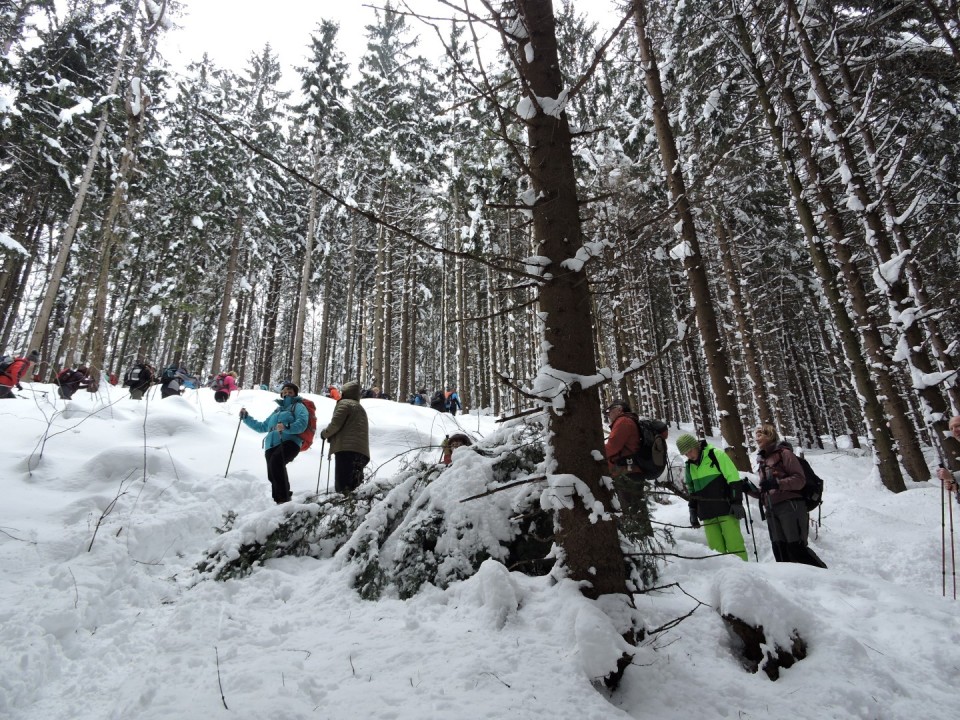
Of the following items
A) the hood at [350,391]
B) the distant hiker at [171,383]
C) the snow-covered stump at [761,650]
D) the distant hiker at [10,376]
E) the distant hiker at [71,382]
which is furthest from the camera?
the distant hiker at [171,383]

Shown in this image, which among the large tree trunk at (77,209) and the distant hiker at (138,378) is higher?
the large tree trunk at (77,209)

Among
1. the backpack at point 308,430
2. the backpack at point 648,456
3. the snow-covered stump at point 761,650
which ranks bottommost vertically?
→ the snow-covered stump at point 761,650

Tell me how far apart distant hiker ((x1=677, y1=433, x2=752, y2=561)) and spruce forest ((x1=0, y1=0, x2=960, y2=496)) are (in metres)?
1.70

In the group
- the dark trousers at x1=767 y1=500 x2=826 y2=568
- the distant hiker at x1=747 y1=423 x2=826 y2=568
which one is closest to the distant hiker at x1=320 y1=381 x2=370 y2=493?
the distant hiker at x1=747 y1=423 x2=826 y2=568

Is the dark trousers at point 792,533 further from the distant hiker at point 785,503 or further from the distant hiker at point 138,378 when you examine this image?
the distant hiker at point 138,378

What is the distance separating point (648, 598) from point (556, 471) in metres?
1.19

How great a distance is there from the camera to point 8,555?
3.17 meters

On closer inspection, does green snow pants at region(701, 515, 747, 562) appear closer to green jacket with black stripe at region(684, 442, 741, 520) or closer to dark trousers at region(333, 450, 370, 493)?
green jacket with black stripe at region(684, 442, 741, 520)

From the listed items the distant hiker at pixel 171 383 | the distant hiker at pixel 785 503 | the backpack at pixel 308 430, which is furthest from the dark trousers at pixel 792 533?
the distant hiker at pixel 171 383

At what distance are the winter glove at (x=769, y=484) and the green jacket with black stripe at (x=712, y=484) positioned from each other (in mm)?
287

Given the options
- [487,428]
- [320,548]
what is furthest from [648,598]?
[487,428]

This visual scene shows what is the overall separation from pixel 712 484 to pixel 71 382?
14.7 meters

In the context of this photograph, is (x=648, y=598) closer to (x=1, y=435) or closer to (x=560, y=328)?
(x=560, y=328)

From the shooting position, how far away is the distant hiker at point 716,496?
4707mm
